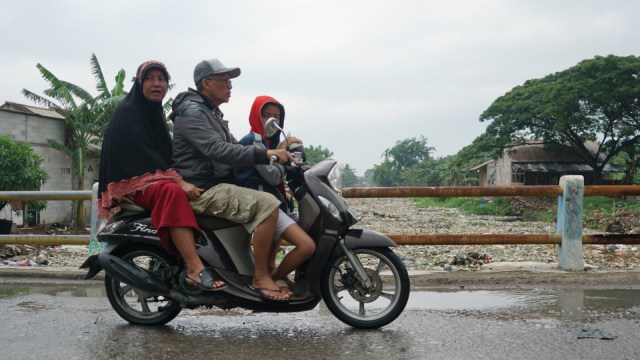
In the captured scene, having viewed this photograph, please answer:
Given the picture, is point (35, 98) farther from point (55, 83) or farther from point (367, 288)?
point (367, 288)

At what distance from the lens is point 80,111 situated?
23734 mm

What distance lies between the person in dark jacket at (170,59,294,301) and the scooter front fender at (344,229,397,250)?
523 millimetres

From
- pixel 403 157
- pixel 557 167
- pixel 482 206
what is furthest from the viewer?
pixel 403 157

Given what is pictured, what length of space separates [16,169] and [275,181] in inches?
634

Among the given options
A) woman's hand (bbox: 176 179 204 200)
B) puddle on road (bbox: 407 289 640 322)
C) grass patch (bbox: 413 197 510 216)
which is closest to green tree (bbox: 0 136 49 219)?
woman's hand (bbox: 176 179 204 200)

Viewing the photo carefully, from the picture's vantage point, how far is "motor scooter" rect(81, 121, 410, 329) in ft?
13.5

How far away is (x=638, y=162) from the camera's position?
119 feet

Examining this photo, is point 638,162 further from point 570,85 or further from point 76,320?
point 76,320

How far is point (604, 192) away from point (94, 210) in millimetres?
5341

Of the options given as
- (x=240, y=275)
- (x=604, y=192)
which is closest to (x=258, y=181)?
(x=240, y=275)

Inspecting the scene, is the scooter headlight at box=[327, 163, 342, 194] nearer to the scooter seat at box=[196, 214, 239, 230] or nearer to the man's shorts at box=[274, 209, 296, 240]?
the man's shorts at box=[274, 209, 296, 240]

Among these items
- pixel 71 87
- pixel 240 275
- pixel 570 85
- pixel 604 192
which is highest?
pixel 570 85

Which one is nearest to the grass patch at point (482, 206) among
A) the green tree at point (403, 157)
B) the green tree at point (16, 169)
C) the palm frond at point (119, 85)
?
the palm frond at point (119, 85)

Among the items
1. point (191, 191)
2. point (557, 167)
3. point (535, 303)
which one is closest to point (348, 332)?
point (191, 191)
